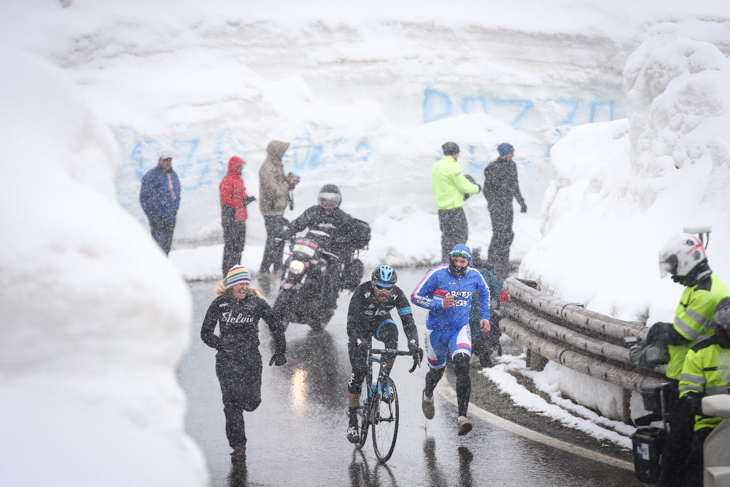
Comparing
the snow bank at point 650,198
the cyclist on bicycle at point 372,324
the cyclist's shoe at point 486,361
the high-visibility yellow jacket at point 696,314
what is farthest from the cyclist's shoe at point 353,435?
the high-visibility yellow jacket at point 696,314

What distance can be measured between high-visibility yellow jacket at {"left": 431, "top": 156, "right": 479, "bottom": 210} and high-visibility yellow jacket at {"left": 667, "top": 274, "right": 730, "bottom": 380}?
8.55 metres

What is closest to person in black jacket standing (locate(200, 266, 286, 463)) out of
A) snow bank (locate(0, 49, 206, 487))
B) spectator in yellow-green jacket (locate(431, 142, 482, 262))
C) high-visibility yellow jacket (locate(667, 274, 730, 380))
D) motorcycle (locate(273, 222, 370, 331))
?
high-visibility yellow jacket (locate(667, 274, 730, 380))

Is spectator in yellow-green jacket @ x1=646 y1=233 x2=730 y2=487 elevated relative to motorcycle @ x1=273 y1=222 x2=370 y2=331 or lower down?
elevated

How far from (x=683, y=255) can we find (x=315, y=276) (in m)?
6.37

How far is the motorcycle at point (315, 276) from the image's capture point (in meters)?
10.7

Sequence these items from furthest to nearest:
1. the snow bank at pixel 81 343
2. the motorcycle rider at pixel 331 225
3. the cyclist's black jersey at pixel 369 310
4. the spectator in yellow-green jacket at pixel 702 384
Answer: the motorcycle rider at pixel 331 225, the cyclist's black jersey at pixel 369 310, the spectator in yellow-green jacket at pixel 702 384, the snow bank at pixel 81 343

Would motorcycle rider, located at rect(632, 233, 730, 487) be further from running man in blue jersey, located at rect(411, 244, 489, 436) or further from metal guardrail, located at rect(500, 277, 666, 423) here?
running man in blue jersey, located at rect(411, 244, 489, 436)

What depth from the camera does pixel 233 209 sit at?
14305 mm

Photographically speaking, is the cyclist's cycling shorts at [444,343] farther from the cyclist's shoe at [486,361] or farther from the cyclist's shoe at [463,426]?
the cyclist's shoe at [486,361]

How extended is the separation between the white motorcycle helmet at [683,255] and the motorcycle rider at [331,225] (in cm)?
634

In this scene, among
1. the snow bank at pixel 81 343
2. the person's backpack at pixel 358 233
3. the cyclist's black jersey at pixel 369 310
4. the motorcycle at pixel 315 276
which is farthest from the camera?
the person's backpack at pixel 358 233

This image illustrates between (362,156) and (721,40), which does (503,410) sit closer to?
(362,156)

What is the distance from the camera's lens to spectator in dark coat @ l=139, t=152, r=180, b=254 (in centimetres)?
1334

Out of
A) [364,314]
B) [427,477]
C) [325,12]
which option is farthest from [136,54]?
[427,477]
